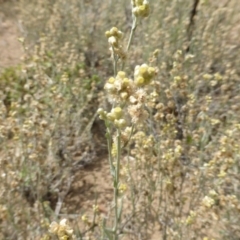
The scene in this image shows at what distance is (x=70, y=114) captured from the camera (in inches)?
94.2

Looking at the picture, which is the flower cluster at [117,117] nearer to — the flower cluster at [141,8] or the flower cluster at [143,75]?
the flower cluster at [143,75]

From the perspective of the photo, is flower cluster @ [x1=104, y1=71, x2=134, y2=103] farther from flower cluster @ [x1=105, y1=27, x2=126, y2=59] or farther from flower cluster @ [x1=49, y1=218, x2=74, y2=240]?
flower cluster @ [x1=49, y1=218, x2=74, y2=240]

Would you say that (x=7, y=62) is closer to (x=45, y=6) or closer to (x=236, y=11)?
(x=45, y=6)

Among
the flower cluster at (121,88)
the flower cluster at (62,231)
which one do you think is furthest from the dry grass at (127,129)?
the flower cluster at (62,231)

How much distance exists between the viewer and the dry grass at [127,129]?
5.49 feet

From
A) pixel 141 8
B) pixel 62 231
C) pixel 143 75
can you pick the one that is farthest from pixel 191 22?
pixel 62 231

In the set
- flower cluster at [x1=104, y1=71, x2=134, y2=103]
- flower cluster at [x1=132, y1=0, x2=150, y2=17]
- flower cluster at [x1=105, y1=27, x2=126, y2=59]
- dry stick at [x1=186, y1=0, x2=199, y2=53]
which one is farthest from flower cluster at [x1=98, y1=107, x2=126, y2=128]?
dry stick at [x1=186, y1=0, x2=199, y2=53]

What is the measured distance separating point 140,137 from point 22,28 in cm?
216

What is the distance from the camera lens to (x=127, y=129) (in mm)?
1204

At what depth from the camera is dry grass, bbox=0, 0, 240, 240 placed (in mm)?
1673

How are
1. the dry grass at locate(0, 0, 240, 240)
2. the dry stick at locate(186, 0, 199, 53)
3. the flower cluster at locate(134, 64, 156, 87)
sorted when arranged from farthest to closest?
the dry stick at locate(186, 0, 199, 53) < the dry grass at locate(0, 0, 240, 240) < the flower cluster at locate(134, 64, 156, 87)

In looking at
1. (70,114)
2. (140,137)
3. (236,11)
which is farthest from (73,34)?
(140,137)

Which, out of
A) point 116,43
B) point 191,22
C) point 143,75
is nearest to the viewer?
point 143,75

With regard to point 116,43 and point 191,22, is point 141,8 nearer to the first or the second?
point 116,43
